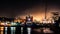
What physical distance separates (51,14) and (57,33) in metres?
0.34

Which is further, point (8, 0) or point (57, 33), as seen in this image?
point (8, 0)

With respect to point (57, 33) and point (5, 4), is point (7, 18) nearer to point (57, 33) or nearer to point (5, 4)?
point (5, 4)

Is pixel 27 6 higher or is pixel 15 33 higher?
pixel 27 6

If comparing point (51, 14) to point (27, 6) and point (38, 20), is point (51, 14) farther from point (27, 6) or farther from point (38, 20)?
point (27, 6)

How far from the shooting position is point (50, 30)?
2252 millimetres

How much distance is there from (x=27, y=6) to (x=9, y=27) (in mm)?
454

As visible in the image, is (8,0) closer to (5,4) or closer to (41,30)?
(5,4)

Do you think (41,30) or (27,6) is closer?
(41,30)

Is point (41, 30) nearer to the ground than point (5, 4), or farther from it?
nearer to the ground

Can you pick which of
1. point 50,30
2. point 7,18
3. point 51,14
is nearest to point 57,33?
point 50,30

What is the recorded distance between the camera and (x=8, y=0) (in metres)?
2.39

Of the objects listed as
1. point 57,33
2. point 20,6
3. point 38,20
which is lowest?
point 57,33

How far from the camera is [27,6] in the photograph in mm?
2408

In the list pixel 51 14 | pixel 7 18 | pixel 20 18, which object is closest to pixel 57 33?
pixel 51 14
